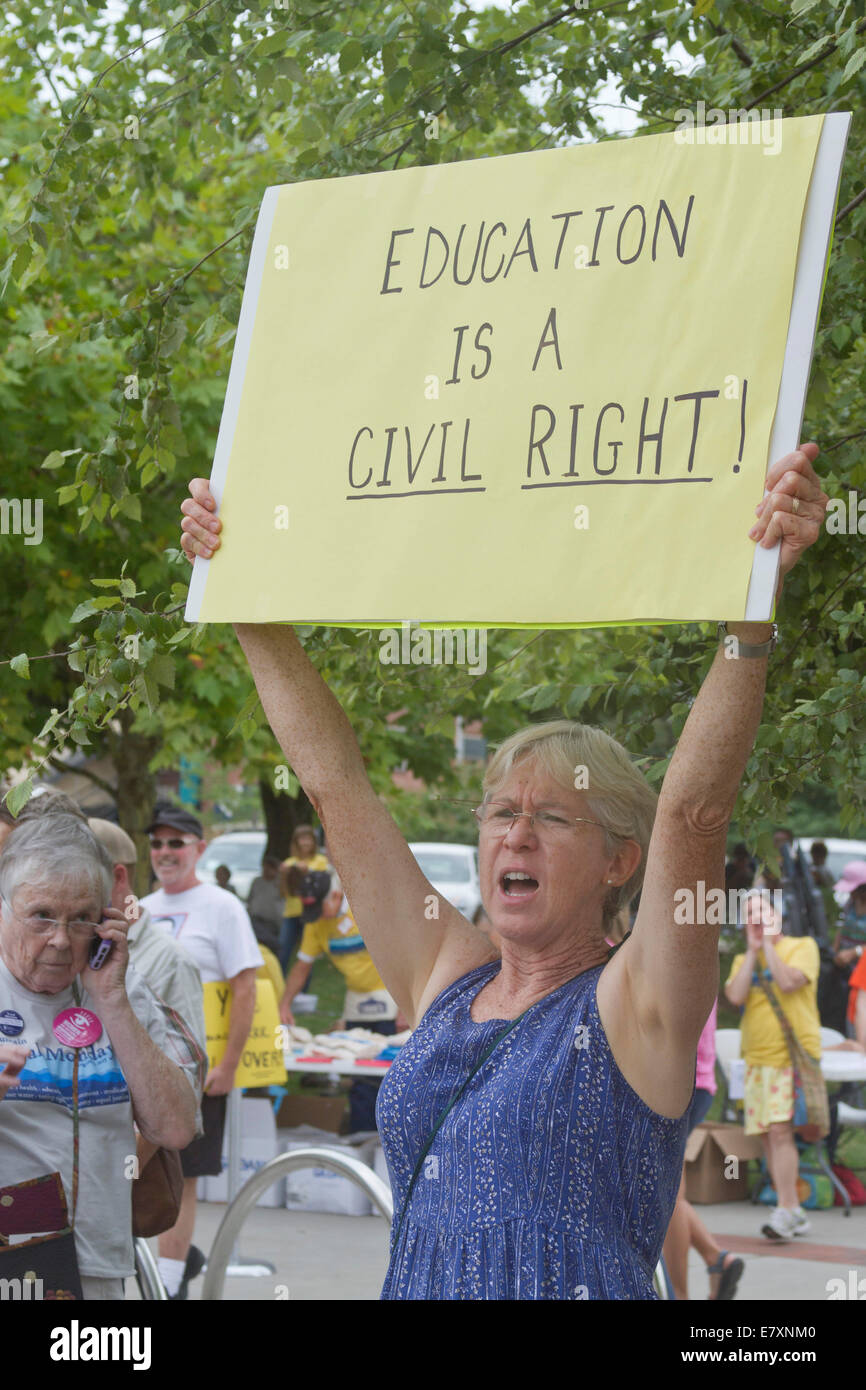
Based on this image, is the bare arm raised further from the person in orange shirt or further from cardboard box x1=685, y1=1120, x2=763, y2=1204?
cardboard box x1=685, y1=1120, x2=763, y2=1204

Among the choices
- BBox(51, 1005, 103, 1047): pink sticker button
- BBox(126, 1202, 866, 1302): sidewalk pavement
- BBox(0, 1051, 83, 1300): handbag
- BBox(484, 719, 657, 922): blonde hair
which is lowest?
BBox(126, 1202, 866, 1302): sidewalk pavement

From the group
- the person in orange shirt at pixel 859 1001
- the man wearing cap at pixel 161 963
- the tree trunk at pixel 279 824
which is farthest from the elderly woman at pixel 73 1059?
the tree trunk at pixel 279 824

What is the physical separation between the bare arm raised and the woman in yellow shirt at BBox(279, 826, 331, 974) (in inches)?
326

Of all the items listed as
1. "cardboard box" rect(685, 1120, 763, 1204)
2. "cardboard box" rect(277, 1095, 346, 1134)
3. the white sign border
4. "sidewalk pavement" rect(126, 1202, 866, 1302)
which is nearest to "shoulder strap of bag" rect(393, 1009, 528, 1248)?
the white sign border

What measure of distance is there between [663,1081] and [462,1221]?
331 mm

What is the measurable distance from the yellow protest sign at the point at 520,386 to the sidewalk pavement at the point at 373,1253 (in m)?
4.93

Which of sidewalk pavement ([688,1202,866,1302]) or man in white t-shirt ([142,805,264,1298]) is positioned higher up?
man in white t-shirt ([142,805,264,1298])

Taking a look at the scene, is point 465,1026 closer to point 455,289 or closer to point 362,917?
point 362,917

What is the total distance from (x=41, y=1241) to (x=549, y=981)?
51.3 inches

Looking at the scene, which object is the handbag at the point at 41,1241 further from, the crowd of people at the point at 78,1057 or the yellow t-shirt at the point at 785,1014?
the yellow t-shirt at the point at 785,1014

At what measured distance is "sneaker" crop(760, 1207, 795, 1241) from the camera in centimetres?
780

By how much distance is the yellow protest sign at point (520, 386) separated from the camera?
1.90 metres

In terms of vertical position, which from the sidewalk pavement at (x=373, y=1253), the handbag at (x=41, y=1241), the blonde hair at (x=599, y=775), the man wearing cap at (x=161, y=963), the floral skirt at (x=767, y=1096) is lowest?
the sidewalk pavement at (x=373, y=1253)

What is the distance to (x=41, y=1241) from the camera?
2.89m
